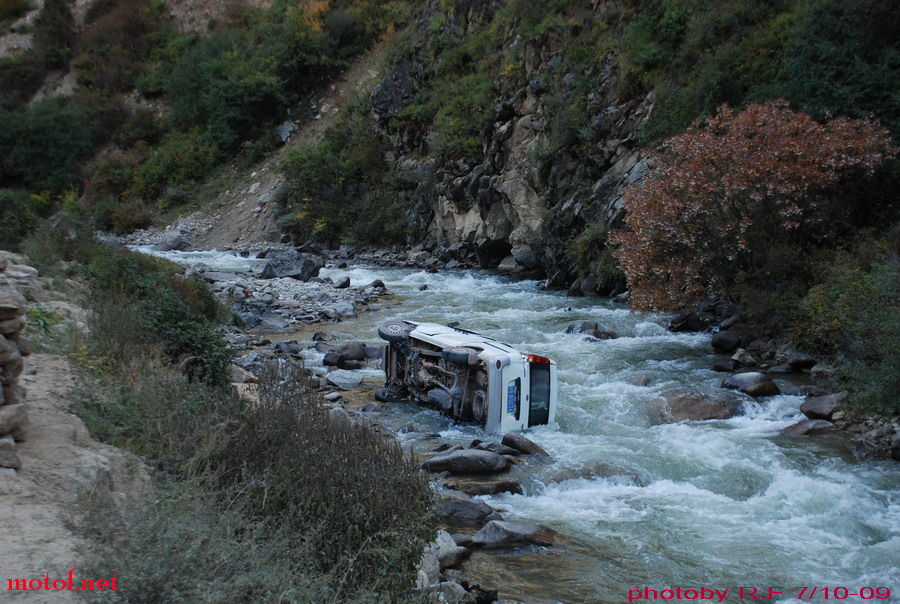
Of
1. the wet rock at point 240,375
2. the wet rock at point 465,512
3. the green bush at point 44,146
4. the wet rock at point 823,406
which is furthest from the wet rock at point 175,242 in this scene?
the wet rock at point 823,406

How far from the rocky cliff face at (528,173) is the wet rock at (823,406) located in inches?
363

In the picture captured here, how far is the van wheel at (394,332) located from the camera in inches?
378

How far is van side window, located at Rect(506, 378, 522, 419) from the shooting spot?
8.30m

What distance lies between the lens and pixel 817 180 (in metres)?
11.4

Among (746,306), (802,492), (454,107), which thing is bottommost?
(802,492)

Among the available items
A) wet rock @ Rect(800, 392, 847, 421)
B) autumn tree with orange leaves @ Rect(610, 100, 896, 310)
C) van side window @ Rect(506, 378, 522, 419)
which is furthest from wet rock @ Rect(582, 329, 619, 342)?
van side window @ Rect(506, 378, 522, 419)

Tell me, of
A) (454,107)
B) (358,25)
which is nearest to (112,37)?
(358,25)

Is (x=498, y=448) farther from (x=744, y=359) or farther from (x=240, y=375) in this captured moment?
(x=744, y=359)

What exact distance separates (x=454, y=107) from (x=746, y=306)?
18.3 metres

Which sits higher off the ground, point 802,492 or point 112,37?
point 112,37

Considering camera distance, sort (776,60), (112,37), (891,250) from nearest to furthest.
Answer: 1. (891,250)
2. (776,60)
3. (112,37)

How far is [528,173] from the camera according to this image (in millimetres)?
22203

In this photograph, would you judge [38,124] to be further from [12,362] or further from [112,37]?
[12,362]

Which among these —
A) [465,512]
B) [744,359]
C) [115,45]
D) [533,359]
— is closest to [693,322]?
[744,359]
